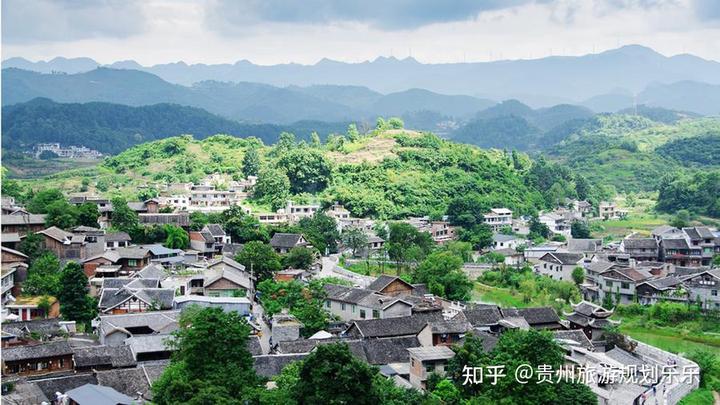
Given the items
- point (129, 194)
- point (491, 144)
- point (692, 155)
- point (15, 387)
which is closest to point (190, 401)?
point (15, 387)

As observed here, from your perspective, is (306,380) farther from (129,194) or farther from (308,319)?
(129,194)

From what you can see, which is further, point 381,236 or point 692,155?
point 692,155

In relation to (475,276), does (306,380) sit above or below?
above

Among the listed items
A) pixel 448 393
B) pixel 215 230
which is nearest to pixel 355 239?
pixel 215 230

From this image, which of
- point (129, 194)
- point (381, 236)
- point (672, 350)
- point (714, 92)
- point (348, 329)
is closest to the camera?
point (348, 329)

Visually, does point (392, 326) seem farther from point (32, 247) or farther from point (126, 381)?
point (32, 247)

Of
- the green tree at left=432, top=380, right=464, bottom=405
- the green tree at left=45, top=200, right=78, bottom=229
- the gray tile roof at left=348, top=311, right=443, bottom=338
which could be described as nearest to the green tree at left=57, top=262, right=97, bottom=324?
the green tree at left=45, top=200, right=78, bottom=229
